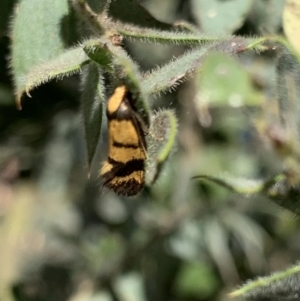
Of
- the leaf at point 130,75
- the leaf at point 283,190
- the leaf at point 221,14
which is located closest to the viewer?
the leaf at point 130,75

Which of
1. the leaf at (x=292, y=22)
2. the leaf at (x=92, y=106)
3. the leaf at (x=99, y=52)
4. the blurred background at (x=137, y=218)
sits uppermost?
the leaf at (x=99, y=52)

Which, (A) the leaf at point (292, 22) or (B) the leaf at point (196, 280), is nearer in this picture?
(A) the leaf at point (292, 22)

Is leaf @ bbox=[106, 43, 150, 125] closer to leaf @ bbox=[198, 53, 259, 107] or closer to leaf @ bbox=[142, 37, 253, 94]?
leaf @ bbox=[142, 37, 253, 94]

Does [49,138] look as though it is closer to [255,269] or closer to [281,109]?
[255,269]

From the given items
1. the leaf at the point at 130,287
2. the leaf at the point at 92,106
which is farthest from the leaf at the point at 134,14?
the leaf at the point at 130,287

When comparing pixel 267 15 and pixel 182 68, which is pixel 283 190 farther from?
pixel 267 15

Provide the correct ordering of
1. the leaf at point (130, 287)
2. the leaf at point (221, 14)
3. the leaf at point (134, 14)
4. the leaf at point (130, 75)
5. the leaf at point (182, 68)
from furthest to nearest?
the leaf at point (130, 287), the leaf at point (221, 14), the leaf at point (134, 14), the leaf at point (182, 68), the leaf at point (130, 75)

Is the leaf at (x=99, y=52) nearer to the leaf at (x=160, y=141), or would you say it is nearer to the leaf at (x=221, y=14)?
the leaf at (x=160, y=141)

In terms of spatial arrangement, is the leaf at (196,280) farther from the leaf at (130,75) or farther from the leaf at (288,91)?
the leaf at (130,75)

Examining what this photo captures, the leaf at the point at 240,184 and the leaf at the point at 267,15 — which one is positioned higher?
the leaf at the point at 267,15
